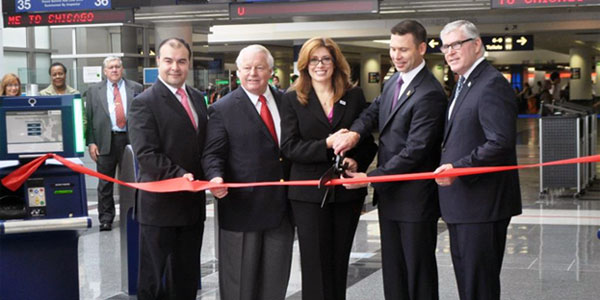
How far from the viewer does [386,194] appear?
193 inches

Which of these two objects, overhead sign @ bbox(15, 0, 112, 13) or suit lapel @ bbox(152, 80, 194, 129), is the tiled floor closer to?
suit lapel @ bbox(152, 80, 194, 129)

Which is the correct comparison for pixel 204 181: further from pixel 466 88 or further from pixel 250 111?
pixel 466 88

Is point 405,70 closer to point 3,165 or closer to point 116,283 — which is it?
point 3,165

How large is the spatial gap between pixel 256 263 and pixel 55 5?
320 inches

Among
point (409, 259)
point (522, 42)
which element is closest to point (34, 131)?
point (409, 259)

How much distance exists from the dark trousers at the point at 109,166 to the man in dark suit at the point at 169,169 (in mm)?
4382

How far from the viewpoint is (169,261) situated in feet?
17.0

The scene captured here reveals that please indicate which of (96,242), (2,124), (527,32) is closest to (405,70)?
(2,124)

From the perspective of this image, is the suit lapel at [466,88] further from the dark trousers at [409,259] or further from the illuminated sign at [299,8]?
the illuminated sign at [299,8]

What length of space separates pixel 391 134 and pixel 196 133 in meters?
1.17

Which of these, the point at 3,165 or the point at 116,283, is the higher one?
the point at 3,165

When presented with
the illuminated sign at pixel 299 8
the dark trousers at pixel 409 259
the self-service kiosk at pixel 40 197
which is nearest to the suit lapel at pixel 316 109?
the dark trousers at pixel 409 259

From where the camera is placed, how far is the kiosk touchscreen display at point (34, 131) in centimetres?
537

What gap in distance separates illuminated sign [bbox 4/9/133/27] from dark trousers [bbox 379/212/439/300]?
25.1ft
